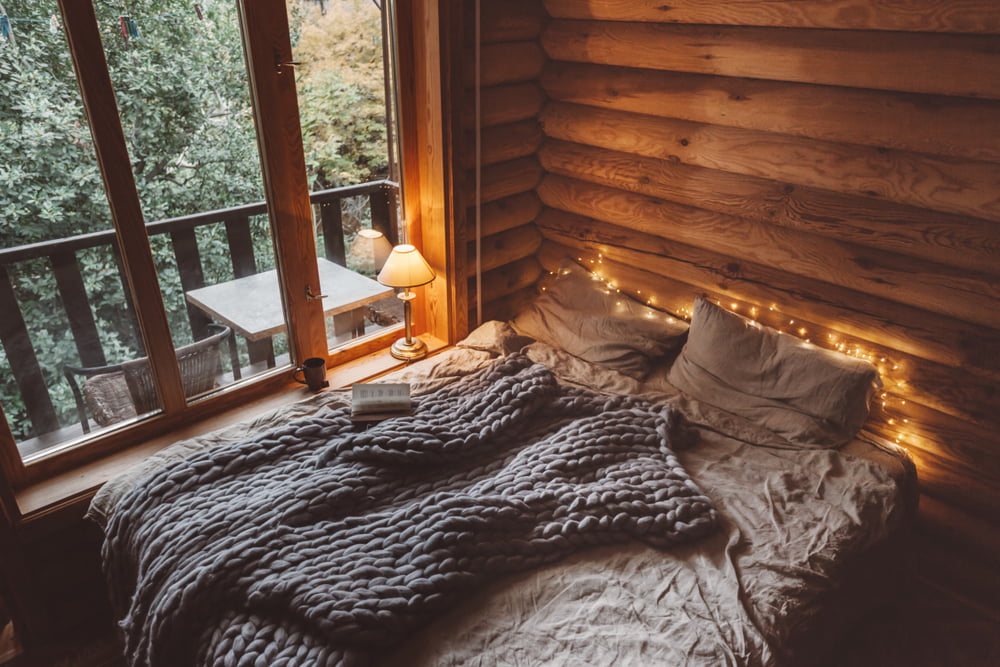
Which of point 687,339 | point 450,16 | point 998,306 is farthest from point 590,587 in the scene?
point 450,16

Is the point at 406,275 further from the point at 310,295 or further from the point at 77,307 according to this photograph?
the point at 77,307

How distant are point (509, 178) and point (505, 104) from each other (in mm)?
348

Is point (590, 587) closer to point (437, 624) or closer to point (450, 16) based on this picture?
point (437, 624)

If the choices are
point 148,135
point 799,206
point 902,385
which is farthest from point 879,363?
point 148,135

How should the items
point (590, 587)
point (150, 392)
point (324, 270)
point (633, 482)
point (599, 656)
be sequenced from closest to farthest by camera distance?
point (599, 656)
point (590, 587)
point (633, 482)
point (150, 392)
point (324, 270)

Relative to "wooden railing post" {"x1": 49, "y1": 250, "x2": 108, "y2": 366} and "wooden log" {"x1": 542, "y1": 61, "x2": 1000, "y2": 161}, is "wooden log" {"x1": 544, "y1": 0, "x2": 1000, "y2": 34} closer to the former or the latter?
"wooden log" {"x1": 542, "y1": 61, "x2": 1000, "y2": 161}

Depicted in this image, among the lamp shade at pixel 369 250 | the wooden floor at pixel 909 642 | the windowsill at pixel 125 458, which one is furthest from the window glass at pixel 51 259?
the lamp shade at pixel 369 250

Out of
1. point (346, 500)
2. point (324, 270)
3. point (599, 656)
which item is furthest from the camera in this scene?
point (324, 270)

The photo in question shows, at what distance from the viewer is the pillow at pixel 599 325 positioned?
283 cm

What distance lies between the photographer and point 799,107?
2393 mm

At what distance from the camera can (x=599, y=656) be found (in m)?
1.60

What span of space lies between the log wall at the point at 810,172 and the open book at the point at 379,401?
952mm

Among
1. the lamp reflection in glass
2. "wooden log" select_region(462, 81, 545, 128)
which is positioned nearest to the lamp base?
the lamp reflection in glass

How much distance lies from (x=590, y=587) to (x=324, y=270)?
1699 mm
